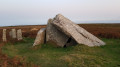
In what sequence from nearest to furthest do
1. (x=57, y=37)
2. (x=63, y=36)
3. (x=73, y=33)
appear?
1. (x=73, y=33)
2. (x=57, y=37)
3. (x=63, y=36)

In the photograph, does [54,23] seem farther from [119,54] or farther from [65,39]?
[119,54]

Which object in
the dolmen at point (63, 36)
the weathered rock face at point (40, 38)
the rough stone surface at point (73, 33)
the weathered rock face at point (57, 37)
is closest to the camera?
the rough stone surface at point (73, 33)

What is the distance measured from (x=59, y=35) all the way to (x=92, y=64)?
7312 millimetres

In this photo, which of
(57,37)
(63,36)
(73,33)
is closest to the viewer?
(73,33)

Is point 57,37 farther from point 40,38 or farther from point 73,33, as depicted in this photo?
point 73,33

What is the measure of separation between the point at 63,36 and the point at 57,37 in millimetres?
553

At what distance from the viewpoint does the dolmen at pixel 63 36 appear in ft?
51.6

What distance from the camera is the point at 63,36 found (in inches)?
663

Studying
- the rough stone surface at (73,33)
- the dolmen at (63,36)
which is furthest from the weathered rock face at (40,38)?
the rough stone surface at (73,33)

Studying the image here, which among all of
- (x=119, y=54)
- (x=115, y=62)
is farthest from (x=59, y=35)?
(x=115, y=62)

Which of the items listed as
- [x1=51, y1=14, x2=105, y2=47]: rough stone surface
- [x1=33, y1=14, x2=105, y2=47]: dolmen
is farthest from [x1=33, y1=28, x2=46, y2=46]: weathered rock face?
[x1=51, y1=14, x2=105, y2=47]: rough stone surface

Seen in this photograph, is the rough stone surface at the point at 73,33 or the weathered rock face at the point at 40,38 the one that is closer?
the rough stone surface at the point at 73,33

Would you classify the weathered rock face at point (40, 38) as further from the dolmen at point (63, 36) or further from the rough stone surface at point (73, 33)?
the rough stone surface at point (73, 33)

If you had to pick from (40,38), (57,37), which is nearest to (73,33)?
(57,37)
